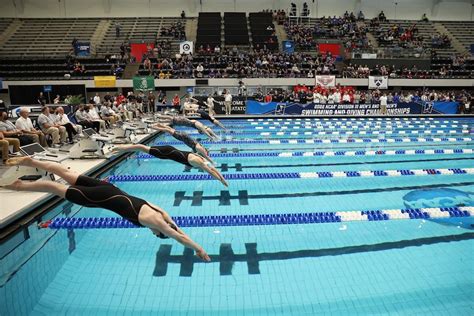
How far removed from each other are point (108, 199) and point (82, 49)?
22.4m

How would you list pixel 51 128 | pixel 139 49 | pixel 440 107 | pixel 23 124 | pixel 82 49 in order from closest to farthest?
pixel 23 124
pixel 51 128
pixel 440 107
pixel 82 49
pixel 139 49

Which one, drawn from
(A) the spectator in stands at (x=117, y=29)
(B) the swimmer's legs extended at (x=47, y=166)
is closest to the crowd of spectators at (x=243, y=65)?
(A) the spectator in stands at (x=117, y=29)

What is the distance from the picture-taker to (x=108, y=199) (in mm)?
3078

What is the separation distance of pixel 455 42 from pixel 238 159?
25.4m

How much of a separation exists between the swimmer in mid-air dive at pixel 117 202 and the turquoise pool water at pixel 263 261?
710mm

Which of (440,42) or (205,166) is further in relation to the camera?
(440,42)

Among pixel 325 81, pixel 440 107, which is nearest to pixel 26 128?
pixel 325 81

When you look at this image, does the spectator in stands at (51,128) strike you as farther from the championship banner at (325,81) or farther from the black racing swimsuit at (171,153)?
the championship banner at (325,81)

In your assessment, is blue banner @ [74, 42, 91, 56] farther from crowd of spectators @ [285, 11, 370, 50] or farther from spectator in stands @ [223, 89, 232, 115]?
crowd of spectators @ [285, 11, 370, 50]

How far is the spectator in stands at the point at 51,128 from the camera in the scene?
798 centimetres

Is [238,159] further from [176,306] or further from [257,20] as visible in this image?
[257,20]

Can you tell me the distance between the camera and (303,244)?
435 centimetres

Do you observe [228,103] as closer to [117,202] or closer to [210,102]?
[210,102]

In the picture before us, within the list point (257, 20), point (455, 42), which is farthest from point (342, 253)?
point (455, 42)
